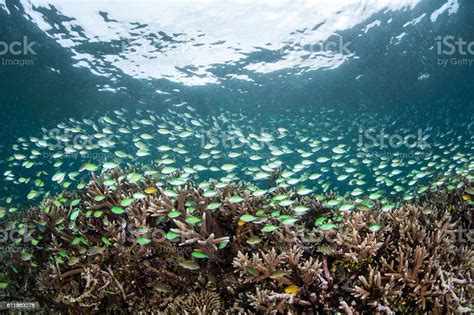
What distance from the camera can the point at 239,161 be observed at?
37.7m

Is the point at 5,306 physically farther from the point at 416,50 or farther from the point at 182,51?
the point at 416,50

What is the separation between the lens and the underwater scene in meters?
4.30

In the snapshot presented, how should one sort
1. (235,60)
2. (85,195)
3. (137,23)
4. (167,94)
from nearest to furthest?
(85,195), (137,23), (235,60), (167,94)

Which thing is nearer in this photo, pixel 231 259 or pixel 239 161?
pixel 231 259

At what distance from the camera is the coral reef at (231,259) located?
396 cm

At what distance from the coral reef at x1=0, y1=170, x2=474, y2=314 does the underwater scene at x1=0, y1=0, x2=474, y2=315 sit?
1.3 inches

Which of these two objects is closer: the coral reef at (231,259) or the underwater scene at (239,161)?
the coral reef at (231,259)

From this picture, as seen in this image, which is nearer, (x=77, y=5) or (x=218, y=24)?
(x=77, y=5)

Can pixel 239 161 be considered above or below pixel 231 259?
below

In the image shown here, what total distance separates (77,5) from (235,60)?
398 inches

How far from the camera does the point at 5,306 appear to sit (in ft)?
16.8

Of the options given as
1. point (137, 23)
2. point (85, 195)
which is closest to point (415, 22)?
point (137, 23)

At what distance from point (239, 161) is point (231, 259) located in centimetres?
3288

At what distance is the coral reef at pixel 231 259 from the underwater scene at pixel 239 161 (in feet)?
0.11
